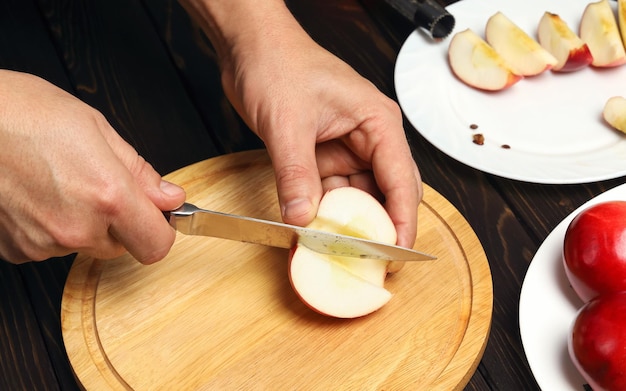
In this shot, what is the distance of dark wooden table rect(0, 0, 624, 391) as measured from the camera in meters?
1.32

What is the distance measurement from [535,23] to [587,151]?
1.49 ft

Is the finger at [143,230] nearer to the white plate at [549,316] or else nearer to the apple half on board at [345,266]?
the apple half on board at [345,266]

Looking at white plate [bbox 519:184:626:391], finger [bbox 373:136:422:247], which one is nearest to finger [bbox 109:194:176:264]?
finger [bbox 373:136:422:247]

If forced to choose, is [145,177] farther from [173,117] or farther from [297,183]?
Result: [173,117]

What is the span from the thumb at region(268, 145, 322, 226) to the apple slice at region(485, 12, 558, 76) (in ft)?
2.30

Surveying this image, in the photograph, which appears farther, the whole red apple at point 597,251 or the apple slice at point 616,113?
the apple slice at point 616,113

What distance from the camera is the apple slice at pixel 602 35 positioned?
1735 mm

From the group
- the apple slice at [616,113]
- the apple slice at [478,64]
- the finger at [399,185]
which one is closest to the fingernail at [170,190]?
the finger at [399,185]

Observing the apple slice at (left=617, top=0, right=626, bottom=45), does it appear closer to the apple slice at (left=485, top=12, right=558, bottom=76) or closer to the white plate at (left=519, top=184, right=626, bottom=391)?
the apple slice at (left=485, top=12, right=558, bottom=76)

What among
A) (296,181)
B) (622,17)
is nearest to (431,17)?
(622,17)

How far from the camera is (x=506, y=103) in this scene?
1.70 m

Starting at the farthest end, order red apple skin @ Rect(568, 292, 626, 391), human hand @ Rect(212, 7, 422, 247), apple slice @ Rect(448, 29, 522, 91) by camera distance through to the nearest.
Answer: apple slice @ Rect(448, 29, 522, 91), human hand @ Rect(212, 7, 422, 247), red apple skin @ Rect(568, 292, 626, 391)

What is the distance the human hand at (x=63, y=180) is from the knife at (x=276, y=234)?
0.17ft

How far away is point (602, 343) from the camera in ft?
3.48
